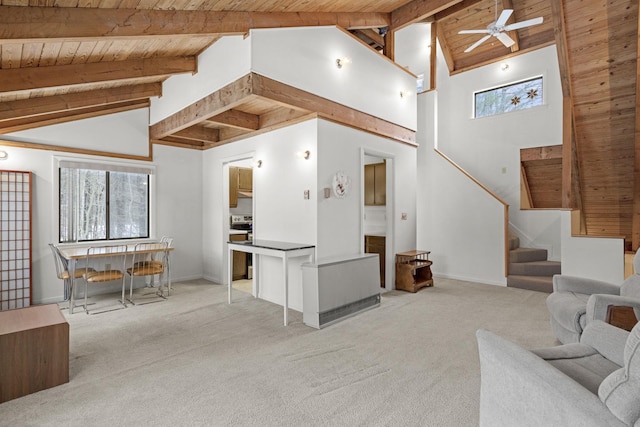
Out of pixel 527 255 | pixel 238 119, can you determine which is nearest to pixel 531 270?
pixel 527 255

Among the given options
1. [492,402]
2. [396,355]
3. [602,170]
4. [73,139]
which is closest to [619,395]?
[492,402]

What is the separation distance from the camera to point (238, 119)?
4.74 m

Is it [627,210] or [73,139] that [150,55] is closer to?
[73,139]

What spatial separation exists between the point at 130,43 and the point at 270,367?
3.54 m

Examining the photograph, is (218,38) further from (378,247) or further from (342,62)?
(378,247)

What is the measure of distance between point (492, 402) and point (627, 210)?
15.4ft

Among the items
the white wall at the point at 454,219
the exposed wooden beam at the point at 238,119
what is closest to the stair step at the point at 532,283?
the white wall at the point at 454,219

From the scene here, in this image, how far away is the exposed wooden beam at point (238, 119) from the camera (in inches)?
179

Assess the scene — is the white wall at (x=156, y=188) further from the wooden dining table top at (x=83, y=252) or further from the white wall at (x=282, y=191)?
the white wall at (x=282, y=191)

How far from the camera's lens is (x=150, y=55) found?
4.00 metres

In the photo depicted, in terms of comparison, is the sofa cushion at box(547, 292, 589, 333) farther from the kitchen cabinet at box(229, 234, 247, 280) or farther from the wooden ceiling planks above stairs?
the kitchen cabinet at box(229, 234, 247, 280)

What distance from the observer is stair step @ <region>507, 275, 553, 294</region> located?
16.9 ft

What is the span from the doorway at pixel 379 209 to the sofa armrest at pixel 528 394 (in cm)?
324

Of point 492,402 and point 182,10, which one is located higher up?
point 182,10
